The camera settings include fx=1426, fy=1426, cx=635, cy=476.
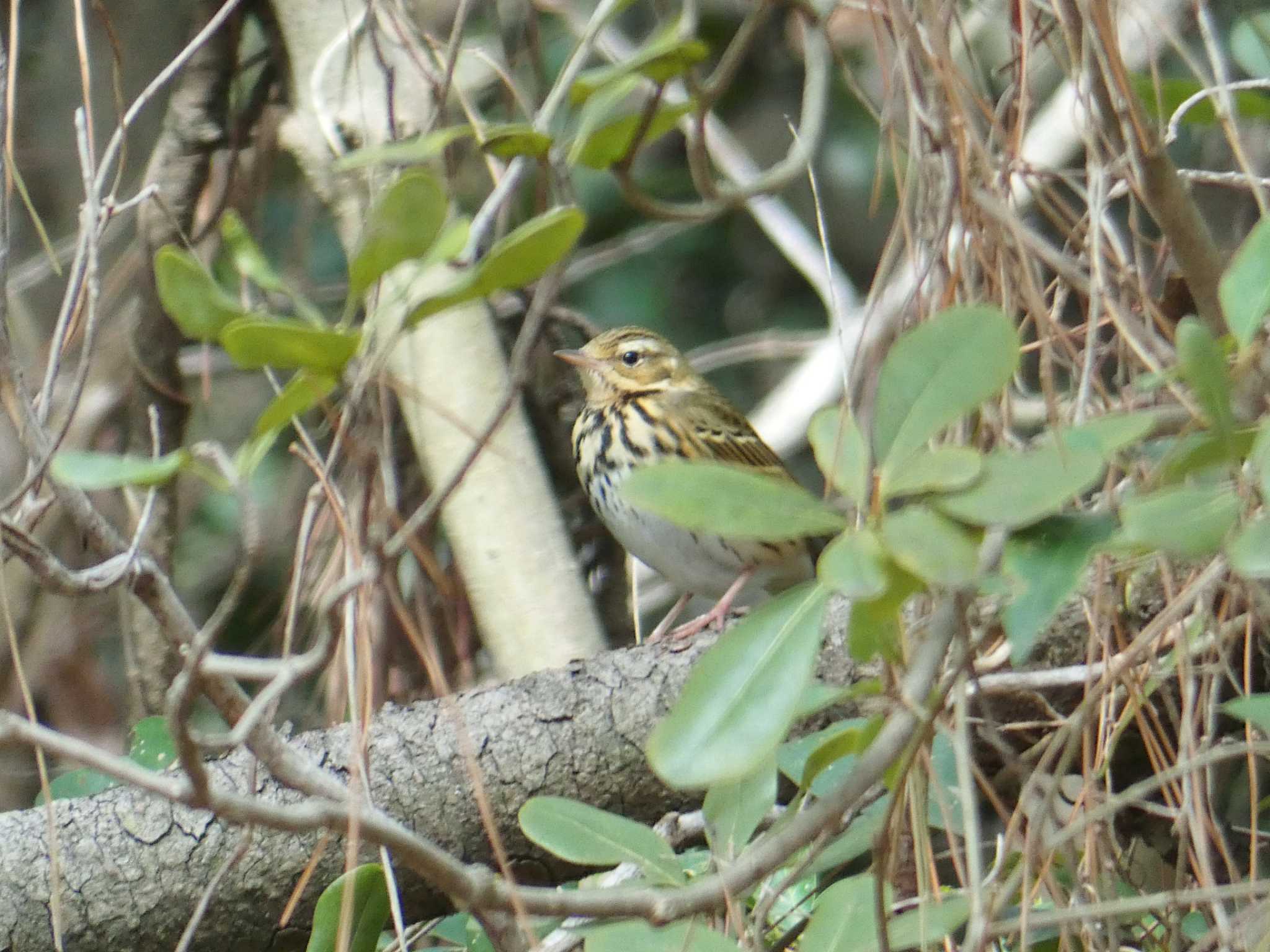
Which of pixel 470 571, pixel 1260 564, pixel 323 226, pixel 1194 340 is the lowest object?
pixel 470 571

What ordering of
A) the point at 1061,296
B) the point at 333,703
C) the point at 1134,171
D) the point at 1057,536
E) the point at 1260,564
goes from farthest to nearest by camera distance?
the point at 333,703, the point at 1061,296, the point at 1134,171, the point at 1057,536, the point at 1260,564

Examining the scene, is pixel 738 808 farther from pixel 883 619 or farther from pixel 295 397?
pixel 295 397

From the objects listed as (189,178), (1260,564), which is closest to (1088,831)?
(1260,564)

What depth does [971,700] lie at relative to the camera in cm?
158

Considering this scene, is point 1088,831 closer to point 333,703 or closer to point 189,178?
point 333,703

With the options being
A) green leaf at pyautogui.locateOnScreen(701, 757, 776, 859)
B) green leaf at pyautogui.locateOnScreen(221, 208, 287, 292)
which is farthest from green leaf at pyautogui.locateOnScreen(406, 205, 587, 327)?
green leaf at pyautogui.locateOnScreen(701, 757, 776, 859)

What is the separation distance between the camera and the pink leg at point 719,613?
2.29 meters

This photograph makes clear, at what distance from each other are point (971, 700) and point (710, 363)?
64.2 inches

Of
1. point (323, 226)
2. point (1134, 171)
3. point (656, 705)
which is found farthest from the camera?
point (323, 226)

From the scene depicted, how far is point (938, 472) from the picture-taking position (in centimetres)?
84

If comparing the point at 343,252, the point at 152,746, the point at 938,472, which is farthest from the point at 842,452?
the point at 343,252

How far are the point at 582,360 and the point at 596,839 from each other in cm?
162

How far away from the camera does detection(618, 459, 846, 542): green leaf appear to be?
33.6 inches

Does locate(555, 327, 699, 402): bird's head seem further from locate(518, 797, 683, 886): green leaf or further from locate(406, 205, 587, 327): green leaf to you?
locate(406, 205, 587, 327): green leaf
